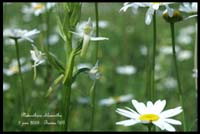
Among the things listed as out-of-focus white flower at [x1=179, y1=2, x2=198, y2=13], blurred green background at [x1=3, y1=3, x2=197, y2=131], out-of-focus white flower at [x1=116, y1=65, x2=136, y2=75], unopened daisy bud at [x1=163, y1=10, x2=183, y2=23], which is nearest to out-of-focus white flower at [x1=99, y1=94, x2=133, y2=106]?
blurred green background at [x1=3, y1=3, x2=197, y2=131]

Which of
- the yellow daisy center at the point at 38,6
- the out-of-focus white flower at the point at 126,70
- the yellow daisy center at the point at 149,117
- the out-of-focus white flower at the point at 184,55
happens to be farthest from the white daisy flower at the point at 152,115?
the out-of-focus white flower at the point at 184,55

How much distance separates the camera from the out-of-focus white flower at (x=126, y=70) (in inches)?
108

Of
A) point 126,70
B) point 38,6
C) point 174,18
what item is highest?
point 38,6

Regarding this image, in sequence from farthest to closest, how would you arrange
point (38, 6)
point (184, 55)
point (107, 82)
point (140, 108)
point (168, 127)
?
point (184, 55), point (107, 82), point (38, 6), point (140, 108), point (168, 127)

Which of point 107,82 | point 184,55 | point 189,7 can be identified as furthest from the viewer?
point 184,55

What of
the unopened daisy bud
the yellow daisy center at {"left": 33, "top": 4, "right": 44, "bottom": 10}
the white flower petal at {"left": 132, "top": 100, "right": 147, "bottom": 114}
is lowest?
the white flower petal at {"left": 132, "top": 100, "right": 147, "bottom": 114}

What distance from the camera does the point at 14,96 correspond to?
7.02 ft

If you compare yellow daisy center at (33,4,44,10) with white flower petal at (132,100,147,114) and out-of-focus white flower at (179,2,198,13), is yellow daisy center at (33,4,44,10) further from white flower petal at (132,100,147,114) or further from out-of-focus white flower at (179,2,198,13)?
white flower petal at (132,100,147,114)

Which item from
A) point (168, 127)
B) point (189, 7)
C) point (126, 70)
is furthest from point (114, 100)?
point (168, 127)

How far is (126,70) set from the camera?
2799mm

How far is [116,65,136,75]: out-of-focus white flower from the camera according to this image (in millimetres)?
2742

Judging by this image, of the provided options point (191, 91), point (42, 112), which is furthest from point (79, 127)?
point (191, 91)

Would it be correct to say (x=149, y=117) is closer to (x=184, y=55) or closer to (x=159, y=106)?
(x=159, y=106)

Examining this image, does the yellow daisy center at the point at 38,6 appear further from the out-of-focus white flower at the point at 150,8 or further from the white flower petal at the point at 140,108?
the white flower petal at the point at 140,108
